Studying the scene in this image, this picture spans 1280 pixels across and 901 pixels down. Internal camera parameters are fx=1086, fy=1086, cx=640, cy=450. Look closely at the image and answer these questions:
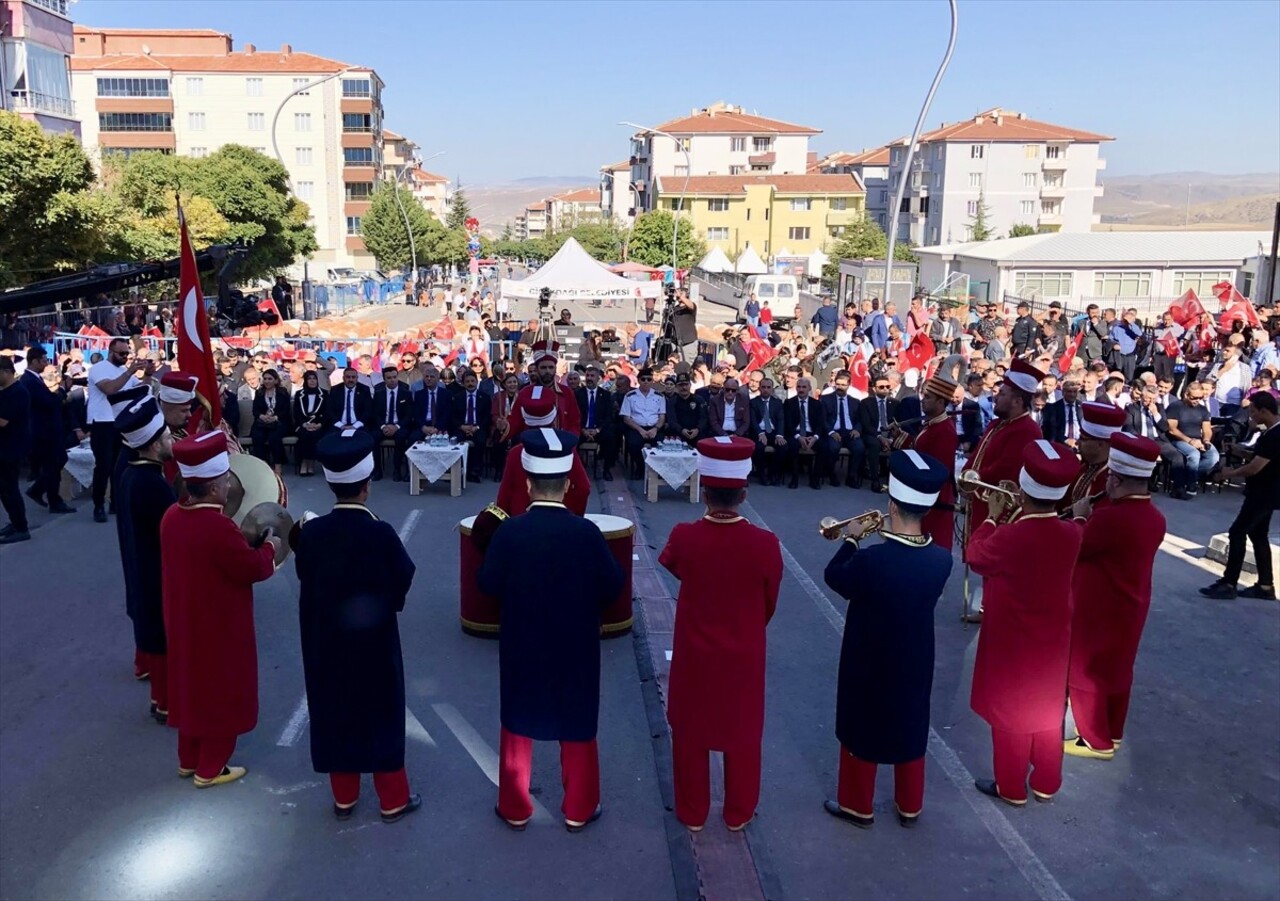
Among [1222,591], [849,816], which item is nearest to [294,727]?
[849,816]

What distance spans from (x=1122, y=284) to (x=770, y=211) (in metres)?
47.9

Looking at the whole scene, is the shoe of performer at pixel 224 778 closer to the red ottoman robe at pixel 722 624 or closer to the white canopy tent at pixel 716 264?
the red ottoman robe at pixel 722 624

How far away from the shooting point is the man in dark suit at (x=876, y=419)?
1365cm

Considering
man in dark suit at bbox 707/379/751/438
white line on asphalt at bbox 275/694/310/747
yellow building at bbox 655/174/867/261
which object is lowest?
white line on asphalt at bbox 275/694/310/747

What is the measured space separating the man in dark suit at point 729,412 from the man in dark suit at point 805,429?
54cm

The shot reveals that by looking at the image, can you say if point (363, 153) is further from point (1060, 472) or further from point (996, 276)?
point (1060, 472)

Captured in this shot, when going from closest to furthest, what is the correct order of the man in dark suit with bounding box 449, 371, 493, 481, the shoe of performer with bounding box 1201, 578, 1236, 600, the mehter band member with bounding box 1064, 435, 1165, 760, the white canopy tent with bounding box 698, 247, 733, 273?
the mehter band member with bounding box 1064, 435, 1165, 760 < the shoe of performer with bounding box 1201, 578, 1236, 600 < the man in dark suit with bounding box 449, 371, 493, 481 < the white canopy tent with bounding box 698, 247, 733, 273

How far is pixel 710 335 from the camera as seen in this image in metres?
29.7

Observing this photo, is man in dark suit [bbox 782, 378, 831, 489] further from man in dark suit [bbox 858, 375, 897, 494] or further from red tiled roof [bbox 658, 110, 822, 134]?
red tiled roof [bbox 658, 110, 822, 134]

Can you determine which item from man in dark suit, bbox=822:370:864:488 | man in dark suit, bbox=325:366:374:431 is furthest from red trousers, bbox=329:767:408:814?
man in dark suit, bbox=822:370:864:488

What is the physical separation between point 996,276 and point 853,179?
51.9m

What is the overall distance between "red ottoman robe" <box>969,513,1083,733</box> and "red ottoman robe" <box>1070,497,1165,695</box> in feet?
1.96

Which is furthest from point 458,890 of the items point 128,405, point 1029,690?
point 128,405

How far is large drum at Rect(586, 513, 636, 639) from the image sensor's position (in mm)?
7797
